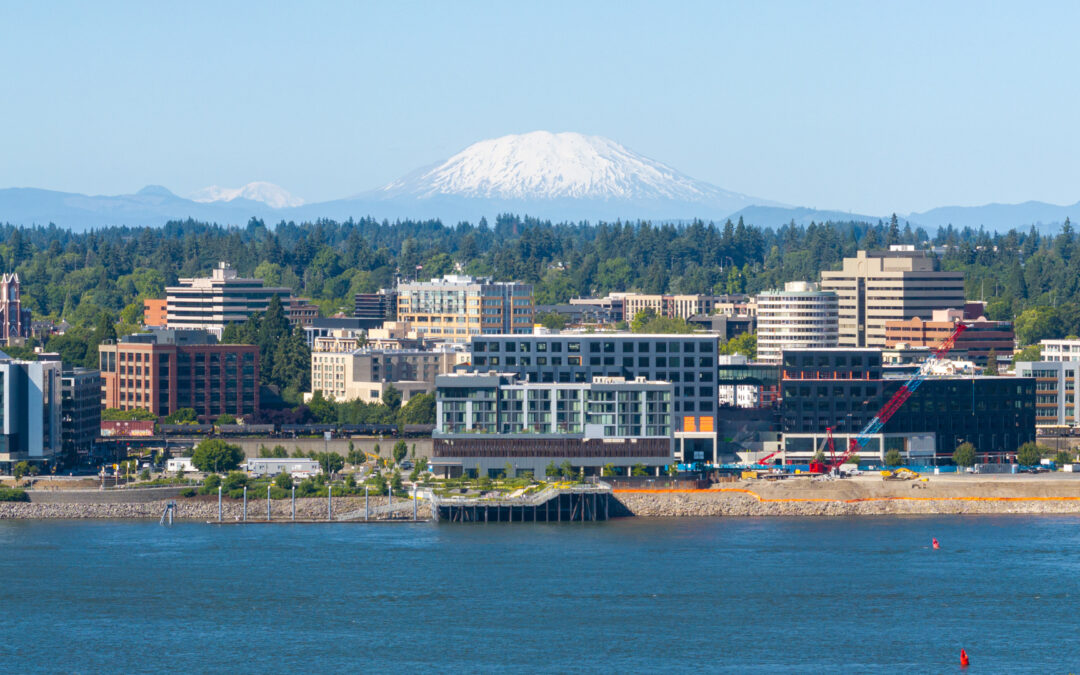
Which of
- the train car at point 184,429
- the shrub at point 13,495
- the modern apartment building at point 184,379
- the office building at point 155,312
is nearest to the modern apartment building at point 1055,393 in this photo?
the modern apartment building at point 184,379

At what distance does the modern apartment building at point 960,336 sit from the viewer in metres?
137

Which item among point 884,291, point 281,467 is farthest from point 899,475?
point 884,291

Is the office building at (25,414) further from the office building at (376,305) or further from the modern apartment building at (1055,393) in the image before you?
the office building at (376,305)

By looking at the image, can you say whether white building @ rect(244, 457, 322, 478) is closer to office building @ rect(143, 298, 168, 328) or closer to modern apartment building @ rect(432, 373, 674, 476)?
modern apartment building @ rect(432, 373, 674, 476)

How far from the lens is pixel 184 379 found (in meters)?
104

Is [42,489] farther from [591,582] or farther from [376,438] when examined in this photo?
[591,582]

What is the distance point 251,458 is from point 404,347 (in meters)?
34.1

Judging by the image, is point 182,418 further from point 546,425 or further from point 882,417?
point 882,417

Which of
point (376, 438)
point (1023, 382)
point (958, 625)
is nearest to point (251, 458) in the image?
point (376, 438)

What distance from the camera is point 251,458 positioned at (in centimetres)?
9088

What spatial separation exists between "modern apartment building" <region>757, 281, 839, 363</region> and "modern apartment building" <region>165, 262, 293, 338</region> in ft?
118

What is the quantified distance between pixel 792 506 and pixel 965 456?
39.7 ft

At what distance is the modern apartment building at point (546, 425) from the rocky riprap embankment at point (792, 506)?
158 inches

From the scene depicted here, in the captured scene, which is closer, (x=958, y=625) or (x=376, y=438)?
(x=958, y=625)
